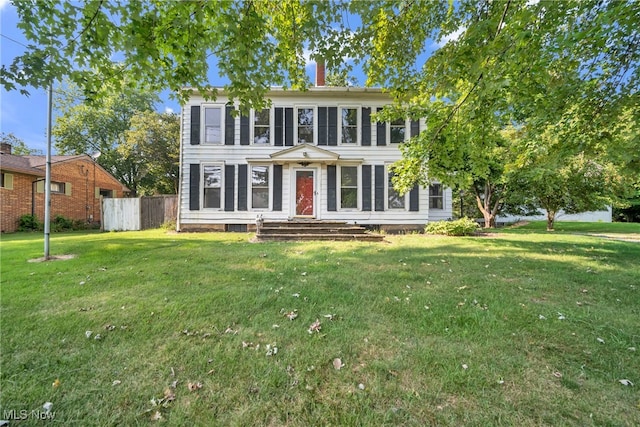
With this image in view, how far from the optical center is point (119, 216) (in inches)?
488

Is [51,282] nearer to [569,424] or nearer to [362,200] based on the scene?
[569,424]

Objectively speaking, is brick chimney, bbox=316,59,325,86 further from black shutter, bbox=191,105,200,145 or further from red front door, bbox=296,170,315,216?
black shutter, bbox=191,105,200,145

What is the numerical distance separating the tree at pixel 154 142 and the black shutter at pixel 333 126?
519 inches

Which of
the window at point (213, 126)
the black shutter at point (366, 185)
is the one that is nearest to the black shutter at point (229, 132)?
the window at point (213, 126)

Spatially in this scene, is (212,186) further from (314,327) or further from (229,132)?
(314,327)

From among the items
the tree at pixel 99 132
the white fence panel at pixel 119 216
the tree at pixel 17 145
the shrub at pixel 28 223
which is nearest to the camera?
the shrub at pixel 28 223

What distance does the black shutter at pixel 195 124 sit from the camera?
1054cm

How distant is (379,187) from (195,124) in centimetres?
771

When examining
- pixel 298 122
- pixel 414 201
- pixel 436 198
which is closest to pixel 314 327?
pixel 414 201

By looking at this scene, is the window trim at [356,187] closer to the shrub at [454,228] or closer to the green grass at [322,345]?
the shrub at [454,228]

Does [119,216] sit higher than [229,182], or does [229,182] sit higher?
[229,182]

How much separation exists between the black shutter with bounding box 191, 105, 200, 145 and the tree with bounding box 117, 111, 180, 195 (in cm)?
961

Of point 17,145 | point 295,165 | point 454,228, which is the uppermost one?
point 17,145

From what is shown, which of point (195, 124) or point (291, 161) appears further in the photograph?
point (195, 124)
